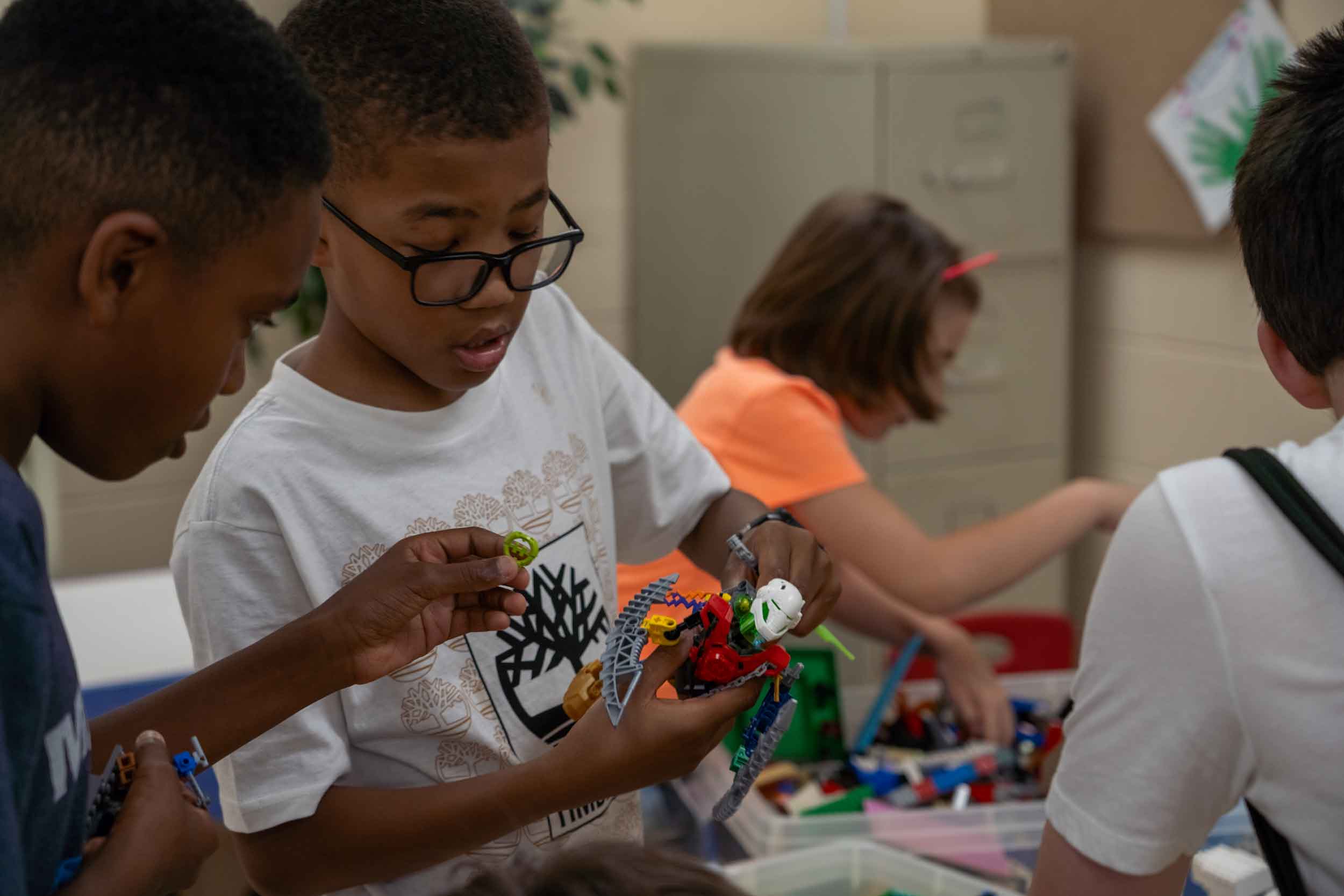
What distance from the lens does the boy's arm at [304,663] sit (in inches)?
28.2

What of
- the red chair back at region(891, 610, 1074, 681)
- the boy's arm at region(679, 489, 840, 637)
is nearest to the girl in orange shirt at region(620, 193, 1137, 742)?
the red chair back at region(891, 610, 1074, 681)

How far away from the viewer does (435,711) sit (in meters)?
0.82

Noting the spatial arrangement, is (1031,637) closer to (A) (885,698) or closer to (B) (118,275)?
(A) (885,698)

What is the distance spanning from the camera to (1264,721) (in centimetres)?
66

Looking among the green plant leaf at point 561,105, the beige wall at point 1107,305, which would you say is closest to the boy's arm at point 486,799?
the green plant leaf at point 561,105

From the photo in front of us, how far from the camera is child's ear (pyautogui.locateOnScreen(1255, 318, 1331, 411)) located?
75 cm

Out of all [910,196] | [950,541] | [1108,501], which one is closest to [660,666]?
[950,541]

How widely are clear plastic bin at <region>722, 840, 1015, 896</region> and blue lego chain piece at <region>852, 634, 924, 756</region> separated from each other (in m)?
0.25

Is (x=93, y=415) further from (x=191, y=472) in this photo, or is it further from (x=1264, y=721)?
(x=1264, y=721)

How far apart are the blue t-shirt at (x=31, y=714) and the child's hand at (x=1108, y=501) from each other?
4.66 ft

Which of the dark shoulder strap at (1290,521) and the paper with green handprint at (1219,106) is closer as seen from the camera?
the dark shoulder strap at (1290,521)

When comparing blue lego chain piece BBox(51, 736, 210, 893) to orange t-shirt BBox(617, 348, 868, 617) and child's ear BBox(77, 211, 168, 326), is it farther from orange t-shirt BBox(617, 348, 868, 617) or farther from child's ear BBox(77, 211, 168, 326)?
orange t-shirt BBox(617, 348, 868, 617)

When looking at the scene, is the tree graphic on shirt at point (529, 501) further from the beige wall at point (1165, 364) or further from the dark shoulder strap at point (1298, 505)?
the beige wall at point (1165, 364)

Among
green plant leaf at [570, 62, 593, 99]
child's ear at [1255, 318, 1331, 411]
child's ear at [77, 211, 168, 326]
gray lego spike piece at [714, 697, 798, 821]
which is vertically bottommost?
gray lego spike piece at [714, 697, 798, 821]
